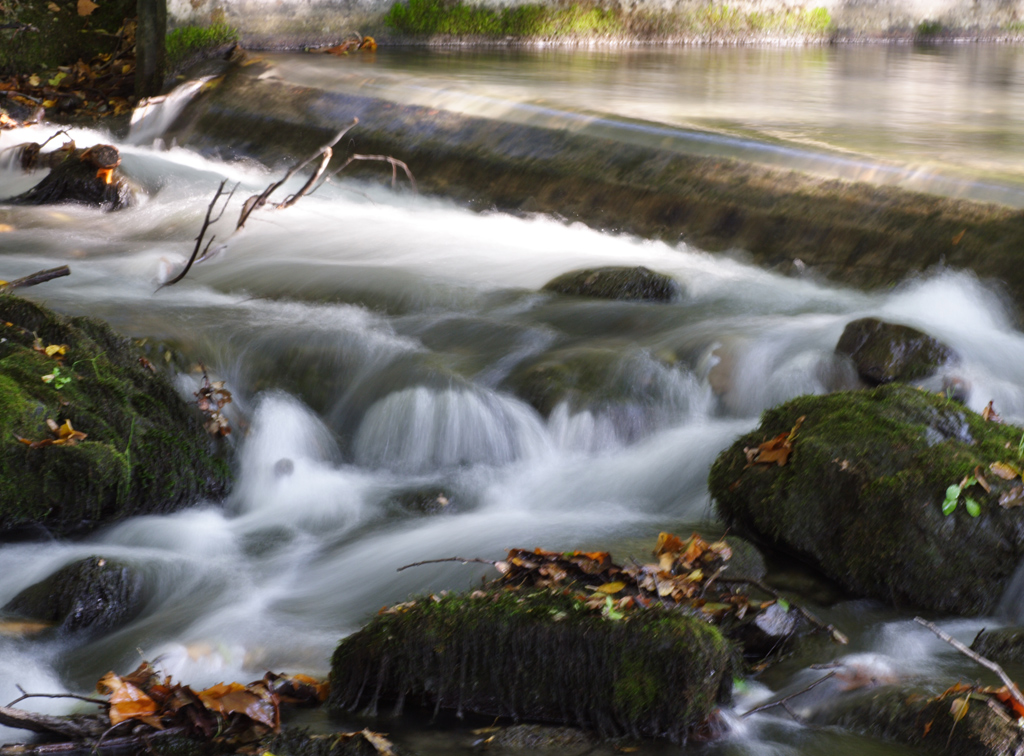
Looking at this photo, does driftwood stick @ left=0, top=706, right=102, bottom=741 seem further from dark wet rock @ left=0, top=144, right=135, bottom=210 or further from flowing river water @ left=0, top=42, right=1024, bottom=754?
dark wet rock @ left=0, top=144, right=135, bottom=210

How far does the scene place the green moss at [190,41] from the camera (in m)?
10.2

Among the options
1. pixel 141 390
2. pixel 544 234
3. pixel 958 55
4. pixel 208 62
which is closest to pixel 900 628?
pixel 141 390

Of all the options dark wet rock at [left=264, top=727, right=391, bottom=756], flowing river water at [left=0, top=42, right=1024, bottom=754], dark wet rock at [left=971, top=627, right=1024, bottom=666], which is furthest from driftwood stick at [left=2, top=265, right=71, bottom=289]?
dark wet rock at [left=971, top=627, right=1024, bottom=666]

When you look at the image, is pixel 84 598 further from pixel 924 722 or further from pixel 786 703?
pixel 924 722

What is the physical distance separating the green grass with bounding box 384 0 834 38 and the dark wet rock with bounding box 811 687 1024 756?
36.0ft

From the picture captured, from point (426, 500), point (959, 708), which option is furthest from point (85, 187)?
point (959, 708)

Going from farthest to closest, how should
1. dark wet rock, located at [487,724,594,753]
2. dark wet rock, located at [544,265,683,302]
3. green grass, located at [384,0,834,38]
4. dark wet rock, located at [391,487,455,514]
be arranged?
green grass, located at [384,0,834,38] < dark wet rock, located at [544,265,683,302] < dark wet rock, located at [391,487,455,514] < dark wet rock, located at [487,724,594,753]

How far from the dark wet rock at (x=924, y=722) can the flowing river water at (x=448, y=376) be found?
8 cm

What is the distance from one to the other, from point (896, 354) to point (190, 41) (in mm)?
8278

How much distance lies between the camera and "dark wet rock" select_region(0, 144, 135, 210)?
7828 mm

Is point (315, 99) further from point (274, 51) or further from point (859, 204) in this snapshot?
point (859, 204)

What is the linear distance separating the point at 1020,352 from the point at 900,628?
6.81 ft

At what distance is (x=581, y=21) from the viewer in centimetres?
1355

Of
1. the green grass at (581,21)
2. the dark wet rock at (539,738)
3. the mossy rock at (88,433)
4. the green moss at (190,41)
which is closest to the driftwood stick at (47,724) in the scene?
the dark wet rock at (539,738)
